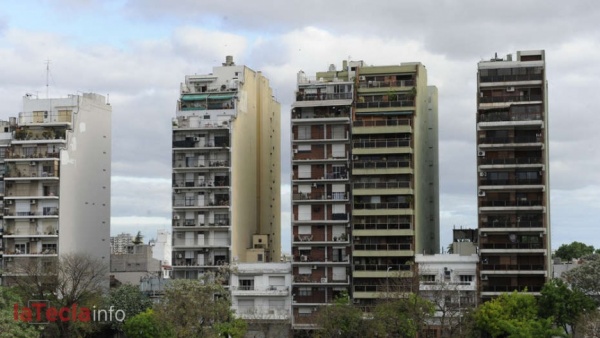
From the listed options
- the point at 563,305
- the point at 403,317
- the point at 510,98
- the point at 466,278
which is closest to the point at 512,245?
the point at 466,278

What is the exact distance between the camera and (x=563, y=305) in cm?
9362

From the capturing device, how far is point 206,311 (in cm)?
9225

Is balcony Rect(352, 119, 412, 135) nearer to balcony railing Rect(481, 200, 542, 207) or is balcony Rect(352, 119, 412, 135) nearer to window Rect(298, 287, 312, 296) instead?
balcony railing Rect(481, 200, 542, 207)

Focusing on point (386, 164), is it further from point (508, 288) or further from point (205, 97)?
point (205, 97)

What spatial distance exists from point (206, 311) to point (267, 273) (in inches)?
663

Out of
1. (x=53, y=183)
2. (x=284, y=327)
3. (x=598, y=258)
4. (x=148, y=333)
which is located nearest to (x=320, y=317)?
(x=284, y=327)

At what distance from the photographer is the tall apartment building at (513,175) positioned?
Result: 10125 centimetres

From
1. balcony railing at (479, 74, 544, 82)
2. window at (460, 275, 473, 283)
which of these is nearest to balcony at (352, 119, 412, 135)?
balcony railing at (479, 74, 544, 82)

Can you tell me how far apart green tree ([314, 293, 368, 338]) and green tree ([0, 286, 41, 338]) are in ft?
83.4

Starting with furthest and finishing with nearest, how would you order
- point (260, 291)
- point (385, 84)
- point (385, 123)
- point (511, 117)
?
1. point (385, 84)
2. point (260, 291)
3. point (385, 123)
4. point (511, 117)

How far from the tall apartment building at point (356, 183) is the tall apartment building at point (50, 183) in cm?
2432

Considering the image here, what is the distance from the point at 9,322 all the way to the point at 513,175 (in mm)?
48118

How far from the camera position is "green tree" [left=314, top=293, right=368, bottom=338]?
3740 inches

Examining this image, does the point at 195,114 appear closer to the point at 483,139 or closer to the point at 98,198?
the point at 98,198
